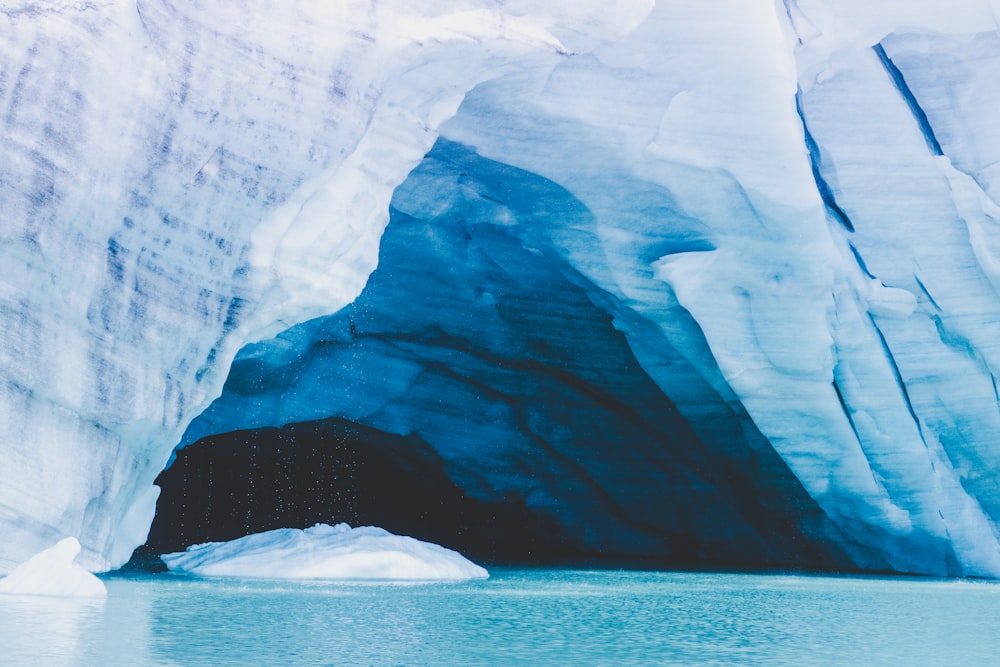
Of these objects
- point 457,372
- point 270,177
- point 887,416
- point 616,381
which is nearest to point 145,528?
point 270,177

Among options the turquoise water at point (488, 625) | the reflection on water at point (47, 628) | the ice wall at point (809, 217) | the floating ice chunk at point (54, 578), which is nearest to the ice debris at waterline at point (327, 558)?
the turquoise water at point (488, 625)

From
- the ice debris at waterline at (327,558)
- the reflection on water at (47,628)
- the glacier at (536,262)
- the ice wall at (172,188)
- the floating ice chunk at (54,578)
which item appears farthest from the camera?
the ice debris at waterline at (327,558)

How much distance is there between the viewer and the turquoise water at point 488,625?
3.53 meters

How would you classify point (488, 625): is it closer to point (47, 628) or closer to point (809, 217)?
point (47, 628)

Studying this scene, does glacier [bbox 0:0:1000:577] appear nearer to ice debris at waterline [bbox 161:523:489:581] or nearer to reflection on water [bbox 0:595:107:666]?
ice debris at waterline [bbox 161:523:489:581]

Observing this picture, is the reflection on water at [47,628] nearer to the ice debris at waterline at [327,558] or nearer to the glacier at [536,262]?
the glacier at [536,262]

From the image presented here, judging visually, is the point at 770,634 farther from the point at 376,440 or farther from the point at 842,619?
the point at 376,440

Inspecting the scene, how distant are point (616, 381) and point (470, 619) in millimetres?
4885

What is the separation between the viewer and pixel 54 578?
5.05 metres

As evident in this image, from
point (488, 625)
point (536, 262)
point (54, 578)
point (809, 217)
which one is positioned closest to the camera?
point (488, 625)

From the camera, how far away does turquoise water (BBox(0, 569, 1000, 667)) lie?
3527 mm

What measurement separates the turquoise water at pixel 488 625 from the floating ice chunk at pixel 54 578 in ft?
0.52

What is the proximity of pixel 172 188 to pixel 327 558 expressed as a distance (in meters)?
2.38

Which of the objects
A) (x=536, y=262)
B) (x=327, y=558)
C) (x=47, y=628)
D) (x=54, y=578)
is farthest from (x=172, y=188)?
(x=536, y=262)
